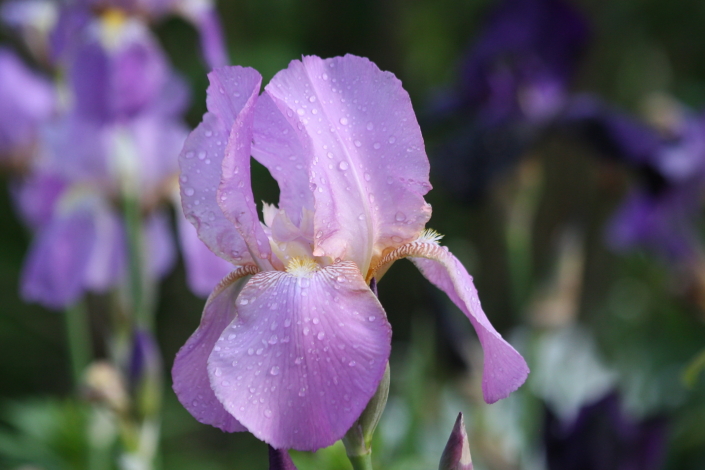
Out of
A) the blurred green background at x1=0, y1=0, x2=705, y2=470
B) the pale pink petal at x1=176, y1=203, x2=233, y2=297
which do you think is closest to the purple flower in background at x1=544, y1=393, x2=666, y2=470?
the blurred green background at x1=0, y1=0, x2=705, y2=470

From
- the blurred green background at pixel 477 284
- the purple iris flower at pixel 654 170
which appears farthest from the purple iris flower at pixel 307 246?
the purple iris flower at pixel 654 170

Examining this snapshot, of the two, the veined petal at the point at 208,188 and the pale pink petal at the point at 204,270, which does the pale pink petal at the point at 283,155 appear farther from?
the pale pink petal at the point at 204,270

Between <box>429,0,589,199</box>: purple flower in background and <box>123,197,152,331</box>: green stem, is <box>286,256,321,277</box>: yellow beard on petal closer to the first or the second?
<box>123,197,152,331</box>: green stem


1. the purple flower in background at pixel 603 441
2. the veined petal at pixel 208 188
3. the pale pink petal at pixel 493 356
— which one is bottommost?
the purple flower in background at pixel 603 441

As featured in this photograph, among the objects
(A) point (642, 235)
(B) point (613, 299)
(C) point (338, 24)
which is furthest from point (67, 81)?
(C) point (338, 24)

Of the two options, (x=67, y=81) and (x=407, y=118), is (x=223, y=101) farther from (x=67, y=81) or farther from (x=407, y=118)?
(x=67, y=81)
